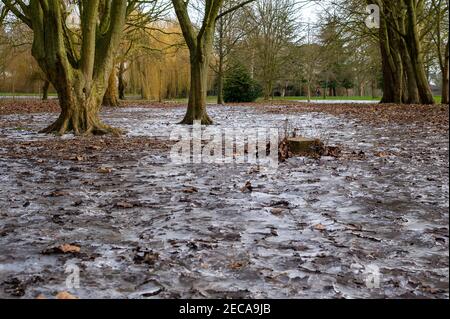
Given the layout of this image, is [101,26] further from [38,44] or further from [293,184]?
[293,184]

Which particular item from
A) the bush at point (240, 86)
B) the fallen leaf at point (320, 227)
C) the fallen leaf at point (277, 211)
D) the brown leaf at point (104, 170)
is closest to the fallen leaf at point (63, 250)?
the fallen leaf at point (277, 211)

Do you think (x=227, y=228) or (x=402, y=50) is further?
(x=402, y=50)

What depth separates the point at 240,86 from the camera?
1565 inches

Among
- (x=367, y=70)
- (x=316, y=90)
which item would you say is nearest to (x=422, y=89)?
(x=367, y=70)

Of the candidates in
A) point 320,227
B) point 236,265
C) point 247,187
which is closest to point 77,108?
point 247,187

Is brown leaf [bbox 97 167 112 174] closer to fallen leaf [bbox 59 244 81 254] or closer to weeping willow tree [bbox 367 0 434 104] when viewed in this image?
fallen leaf [bbox 59 244 81 254]

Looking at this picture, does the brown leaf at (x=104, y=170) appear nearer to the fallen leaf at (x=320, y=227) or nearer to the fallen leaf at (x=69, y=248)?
the fallen leaf at (x=69, y=248)

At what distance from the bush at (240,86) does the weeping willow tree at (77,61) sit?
2745 cm

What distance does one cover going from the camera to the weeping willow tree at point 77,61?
10.9m

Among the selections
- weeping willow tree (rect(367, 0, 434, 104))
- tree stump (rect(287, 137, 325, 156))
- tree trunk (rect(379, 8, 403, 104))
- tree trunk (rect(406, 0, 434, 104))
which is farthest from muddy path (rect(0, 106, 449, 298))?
tree trunk (rect(379, 8, 403, 104))

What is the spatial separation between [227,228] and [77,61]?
919 cm

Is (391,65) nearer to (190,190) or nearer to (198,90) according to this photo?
(198,90)
